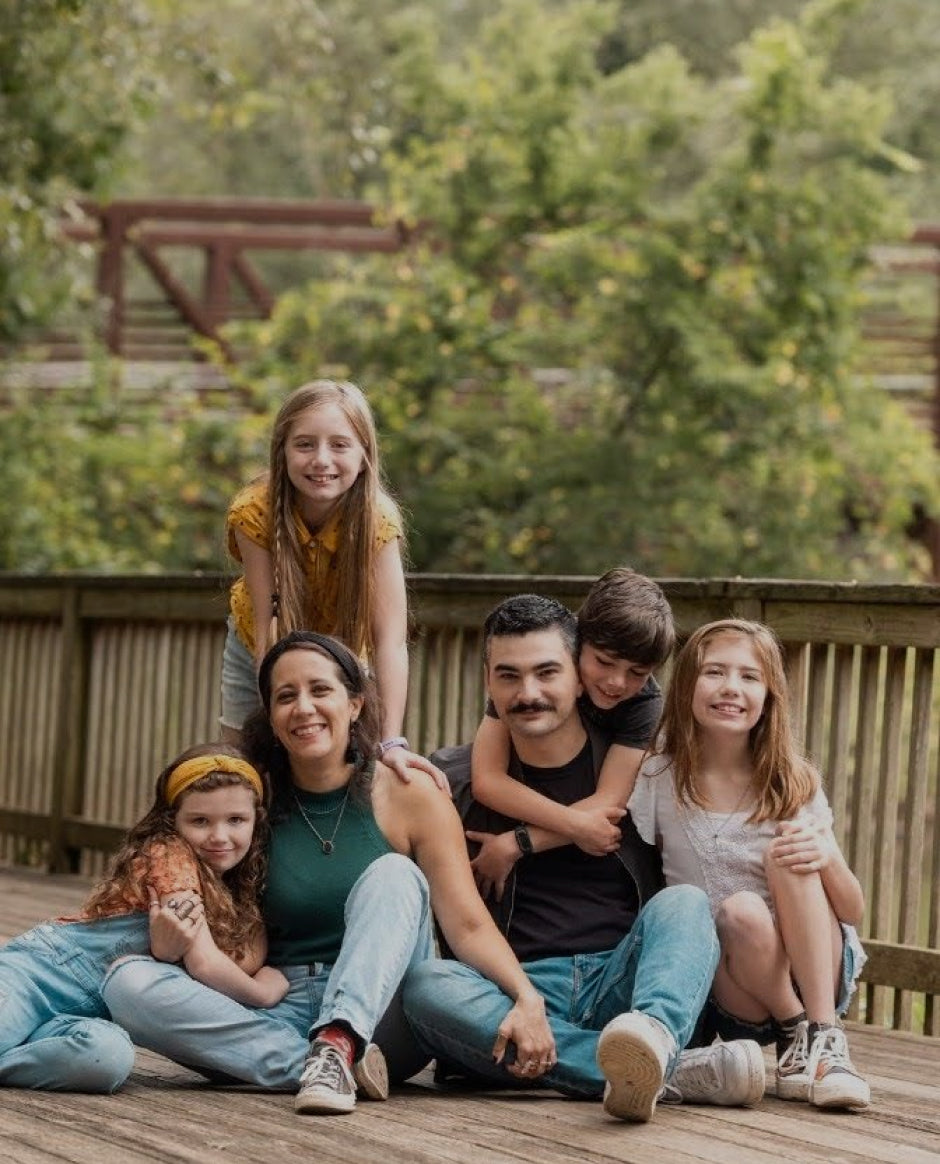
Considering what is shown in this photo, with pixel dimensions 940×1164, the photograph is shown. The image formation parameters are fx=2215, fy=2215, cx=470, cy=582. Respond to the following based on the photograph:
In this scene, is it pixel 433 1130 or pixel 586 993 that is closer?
pixel 433 1130

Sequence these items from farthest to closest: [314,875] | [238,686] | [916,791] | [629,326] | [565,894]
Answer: [629,326] < [916,791] < [238,686] < [565,894] < [314,875]

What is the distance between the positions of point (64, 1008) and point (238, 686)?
3.83ft

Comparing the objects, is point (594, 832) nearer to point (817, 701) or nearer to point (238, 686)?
point (238, 686)

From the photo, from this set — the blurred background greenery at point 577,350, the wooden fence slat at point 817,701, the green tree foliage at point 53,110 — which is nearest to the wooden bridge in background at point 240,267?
the blurred background greenery at point 577,350

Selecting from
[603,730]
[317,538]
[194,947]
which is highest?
[317,538]

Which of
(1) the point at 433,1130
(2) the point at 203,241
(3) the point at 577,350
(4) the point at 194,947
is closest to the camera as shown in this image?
(1) the point at 433,1130

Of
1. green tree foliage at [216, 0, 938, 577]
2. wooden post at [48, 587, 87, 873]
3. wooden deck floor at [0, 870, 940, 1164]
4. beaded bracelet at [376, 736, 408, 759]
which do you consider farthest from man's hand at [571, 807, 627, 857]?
green tree foliage at [216, 0, 938, 577]

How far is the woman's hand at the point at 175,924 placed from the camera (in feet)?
13.5

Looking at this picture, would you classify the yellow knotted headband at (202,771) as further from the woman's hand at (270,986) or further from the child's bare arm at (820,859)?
the child's bare arm at (820,859)

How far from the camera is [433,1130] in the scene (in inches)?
149

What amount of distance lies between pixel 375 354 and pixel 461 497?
4.01ft

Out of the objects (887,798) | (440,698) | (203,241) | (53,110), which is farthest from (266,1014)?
(203,241)

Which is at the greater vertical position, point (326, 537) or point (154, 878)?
point (326, 537)

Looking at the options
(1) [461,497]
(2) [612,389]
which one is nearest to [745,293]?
(2) [612,389]
